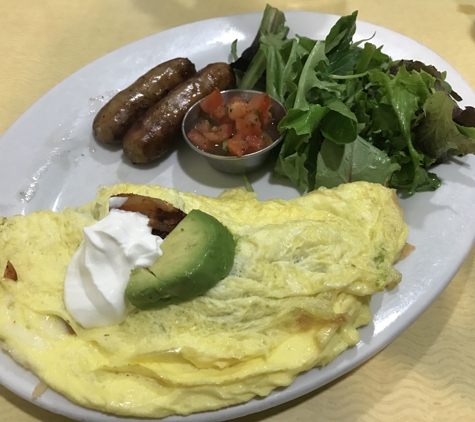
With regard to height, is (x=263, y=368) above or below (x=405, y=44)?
below

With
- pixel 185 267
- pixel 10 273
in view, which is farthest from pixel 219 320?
pixel 10 273

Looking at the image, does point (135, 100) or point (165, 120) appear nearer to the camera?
point (165, 120)

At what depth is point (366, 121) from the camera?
254cm

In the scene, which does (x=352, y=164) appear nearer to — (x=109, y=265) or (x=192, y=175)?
(x=192, y=175)

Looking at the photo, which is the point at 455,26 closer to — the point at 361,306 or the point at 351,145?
the point at 351,145

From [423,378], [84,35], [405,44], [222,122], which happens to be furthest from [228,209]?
[84,35]

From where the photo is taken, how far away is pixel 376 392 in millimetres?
1918

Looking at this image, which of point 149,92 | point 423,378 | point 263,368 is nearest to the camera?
point 263,368

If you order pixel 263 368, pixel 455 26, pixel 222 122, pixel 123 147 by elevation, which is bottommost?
pixel 263 368

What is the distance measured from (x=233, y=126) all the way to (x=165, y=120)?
518 millimetres

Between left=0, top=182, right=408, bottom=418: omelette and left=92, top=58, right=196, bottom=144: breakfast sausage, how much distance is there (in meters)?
1.11

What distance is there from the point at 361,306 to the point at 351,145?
103cm

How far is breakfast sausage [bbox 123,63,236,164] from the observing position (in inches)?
111

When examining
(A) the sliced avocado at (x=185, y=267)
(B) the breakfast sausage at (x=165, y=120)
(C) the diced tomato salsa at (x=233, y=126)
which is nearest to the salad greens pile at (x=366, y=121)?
(C) the diced tomato salsa at (x=233, y=126)
